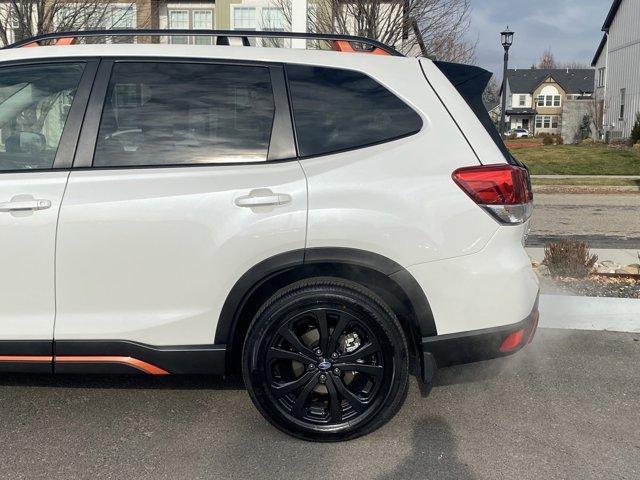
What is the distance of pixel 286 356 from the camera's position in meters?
3.11

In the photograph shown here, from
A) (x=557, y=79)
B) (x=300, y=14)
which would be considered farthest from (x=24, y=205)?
(x=557, y=79)

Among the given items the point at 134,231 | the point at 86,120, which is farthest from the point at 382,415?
the point at 86,120

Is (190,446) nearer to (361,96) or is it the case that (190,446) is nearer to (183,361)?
(183,361)

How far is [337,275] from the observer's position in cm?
310

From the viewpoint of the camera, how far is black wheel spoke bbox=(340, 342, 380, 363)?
3096 mm

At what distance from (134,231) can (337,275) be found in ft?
3.27

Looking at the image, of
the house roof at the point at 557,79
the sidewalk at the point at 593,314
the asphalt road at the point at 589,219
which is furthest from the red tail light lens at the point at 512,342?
the house roof at the point at 557,79

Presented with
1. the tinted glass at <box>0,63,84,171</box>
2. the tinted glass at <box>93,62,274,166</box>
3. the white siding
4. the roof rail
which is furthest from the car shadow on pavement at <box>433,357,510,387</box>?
the white siding

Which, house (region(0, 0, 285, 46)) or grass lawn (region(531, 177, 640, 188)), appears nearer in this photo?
house (region(0, 0, 285, 46))

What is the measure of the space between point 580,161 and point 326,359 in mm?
20464

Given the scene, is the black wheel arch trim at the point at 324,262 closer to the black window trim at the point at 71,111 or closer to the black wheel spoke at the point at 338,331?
the black wheel spoke at the point at 338,331

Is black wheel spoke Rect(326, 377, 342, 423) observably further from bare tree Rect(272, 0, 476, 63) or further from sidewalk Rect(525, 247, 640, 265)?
bare tree Rect(272, 0, 476, 63)

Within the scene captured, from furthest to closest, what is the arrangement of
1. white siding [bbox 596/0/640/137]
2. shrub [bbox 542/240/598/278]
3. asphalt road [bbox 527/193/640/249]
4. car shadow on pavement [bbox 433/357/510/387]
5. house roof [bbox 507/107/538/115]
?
house roof [bbox 507/107/538/115], white siding [bbox 596/0/640/137], asphalt road [bbox 527/193/640/249], shrub [bbox 542/240/598/278], car shadow on pavement [bbox 433/357/510/387]

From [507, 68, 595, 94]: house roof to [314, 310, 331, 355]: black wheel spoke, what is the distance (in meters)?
83.8
